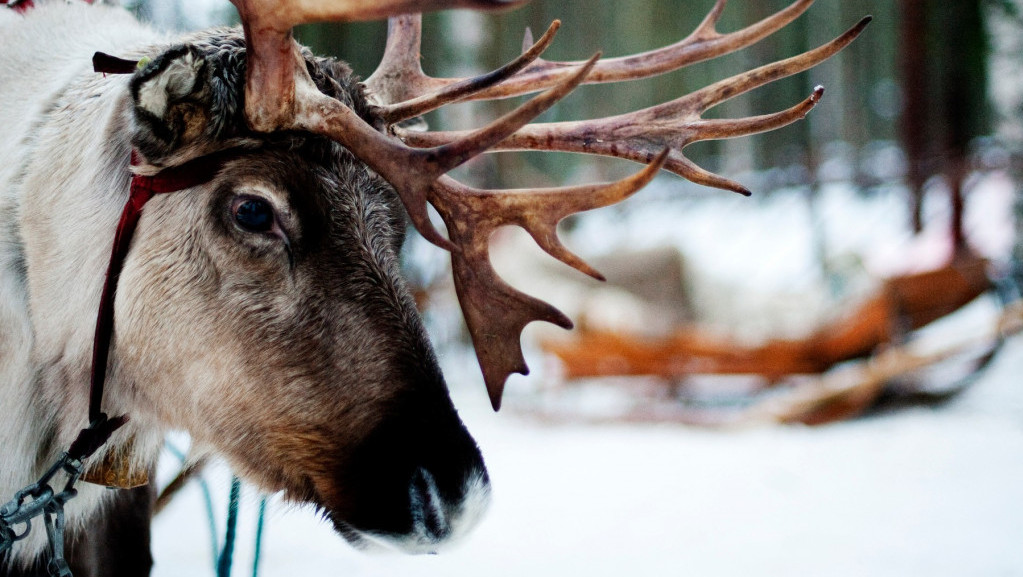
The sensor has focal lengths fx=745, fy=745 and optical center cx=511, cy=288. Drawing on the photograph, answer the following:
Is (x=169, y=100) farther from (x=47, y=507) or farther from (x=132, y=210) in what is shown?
(x=47, y=507)

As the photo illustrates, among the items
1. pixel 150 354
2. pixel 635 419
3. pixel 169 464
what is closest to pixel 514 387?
pixel 635 419

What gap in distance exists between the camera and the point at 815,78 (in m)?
16.8

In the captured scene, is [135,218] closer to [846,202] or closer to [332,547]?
[332,547]

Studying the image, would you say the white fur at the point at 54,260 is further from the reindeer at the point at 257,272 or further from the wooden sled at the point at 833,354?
the wooden sled at the point at 833,354

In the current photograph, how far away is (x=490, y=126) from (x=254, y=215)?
1.57 ft

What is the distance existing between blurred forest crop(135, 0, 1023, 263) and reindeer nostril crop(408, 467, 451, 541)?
151cm

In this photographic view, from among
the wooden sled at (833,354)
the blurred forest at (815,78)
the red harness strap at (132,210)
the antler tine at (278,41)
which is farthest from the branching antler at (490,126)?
the wooden sled at (833,354)

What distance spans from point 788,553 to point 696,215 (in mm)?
10989

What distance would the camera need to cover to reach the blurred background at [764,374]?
3090 mm

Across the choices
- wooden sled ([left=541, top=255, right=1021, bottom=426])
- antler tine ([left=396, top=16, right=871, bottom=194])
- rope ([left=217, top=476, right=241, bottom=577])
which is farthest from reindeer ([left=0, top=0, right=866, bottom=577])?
wooden sled ([left=541, top=255, right=1021, bottom=426])

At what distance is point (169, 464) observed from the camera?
4.67 metres

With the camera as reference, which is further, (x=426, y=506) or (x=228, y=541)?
(x=228, y=541)

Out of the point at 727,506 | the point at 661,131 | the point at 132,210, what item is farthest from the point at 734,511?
the point at 132,210

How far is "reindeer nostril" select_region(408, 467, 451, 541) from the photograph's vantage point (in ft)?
4.24
